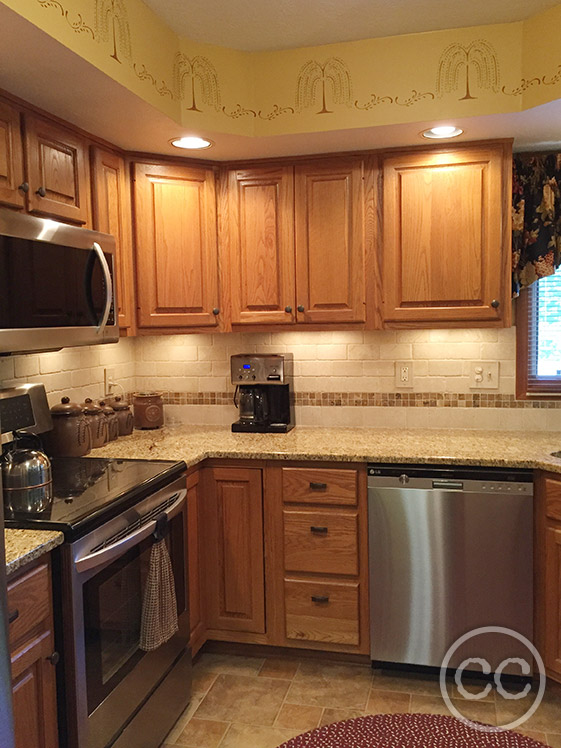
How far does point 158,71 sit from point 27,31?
0.69 meters

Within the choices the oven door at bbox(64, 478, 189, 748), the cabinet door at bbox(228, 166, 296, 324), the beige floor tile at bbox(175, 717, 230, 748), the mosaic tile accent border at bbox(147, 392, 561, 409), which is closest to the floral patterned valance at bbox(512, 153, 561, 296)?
the mosaic tile accent border at bbox(147, 392, 561, 409)

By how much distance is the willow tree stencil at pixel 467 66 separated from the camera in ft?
8.05

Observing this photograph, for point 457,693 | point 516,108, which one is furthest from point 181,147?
point 457,693

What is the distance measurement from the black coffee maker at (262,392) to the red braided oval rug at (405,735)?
133 centimetres

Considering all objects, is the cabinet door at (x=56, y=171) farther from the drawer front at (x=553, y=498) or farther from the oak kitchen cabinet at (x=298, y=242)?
the drawer front at (x=553, y=498)

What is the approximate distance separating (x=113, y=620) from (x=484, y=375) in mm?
2038

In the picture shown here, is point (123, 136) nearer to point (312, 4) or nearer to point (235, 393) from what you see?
point (312, 4)

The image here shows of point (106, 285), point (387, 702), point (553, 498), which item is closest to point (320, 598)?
point (387, 702)

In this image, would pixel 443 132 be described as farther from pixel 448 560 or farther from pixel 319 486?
pixel 448 560

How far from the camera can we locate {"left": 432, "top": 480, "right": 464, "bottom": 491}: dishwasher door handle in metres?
2.54

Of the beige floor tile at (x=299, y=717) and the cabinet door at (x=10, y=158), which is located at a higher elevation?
the cabinet door at (x=10, y=158)

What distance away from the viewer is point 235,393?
10.8 ft

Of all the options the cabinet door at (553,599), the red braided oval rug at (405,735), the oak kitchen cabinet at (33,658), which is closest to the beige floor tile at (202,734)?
the red braided oval rug at (405,735)

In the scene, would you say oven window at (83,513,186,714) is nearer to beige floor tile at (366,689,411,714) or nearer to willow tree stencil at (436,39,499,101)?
beige floor tile at (366,689,411,714)
